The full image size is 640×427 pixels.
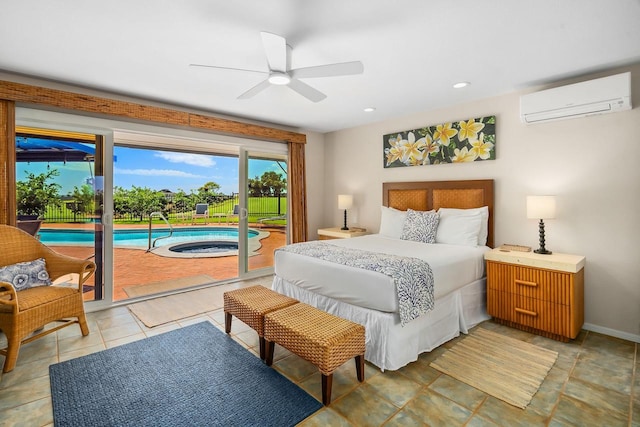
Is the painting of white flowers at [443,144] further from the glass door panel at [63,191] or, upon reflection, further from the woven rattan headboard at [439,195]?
the glass door panel at [63,191]

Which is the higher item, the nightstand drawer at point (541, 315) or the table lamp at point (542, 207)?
the table lamp at point (542, 207)

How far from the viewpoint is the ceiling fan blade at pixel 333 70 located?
2.31 m

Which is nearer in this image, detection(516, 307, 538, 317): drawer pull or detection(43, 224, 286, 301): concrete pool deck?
detection(516, 307, 538, 317): drawer pull

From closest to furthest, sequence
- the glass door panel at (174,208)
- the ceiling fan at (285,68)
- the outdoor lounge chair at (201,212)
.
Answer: the ceiling fan at (285,68), the glass door panel at (174,208), the outdoor lounge chair at (201,212)

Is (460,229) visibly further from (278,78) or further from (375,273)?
(278,78)

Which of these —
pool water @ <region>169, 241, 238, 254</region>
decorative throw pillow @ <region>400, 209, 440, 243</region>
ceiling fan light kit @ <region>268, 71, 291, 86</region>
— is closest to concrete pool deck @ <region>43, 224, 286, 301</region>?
pool water @ <region>169, 241, 238, 254</region>

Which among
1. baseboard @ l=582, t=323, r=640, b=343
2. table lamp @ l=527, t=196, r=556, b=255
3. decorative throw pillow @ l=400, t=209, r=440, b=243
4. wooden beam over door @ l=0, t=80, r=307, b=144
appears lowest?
baseboard @ l=582, t=323, r=640, b=343

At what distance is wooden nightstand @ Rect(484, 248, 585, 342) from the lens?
2764 millimetres

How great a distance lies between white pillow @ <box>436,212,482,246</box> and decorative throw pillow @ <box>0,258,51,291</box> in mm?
4199

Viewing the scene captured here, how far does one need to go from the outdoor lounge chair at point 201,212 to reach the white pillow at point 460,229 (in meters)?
7.71

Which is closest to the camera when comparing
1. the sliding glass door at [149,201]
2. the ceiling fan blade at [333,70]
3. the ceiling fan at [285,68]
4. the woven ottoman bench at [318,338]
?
the woven ottoman bench at [318,338]

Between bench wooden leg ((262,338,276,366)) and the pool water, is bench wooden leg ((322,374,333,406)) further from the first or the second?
the pool water

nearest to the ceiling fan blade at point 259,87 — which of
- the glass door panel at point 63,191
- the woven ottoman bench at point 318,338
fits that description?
the woven ottoman bench at point 318,338

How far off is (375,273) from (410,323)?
49cm
